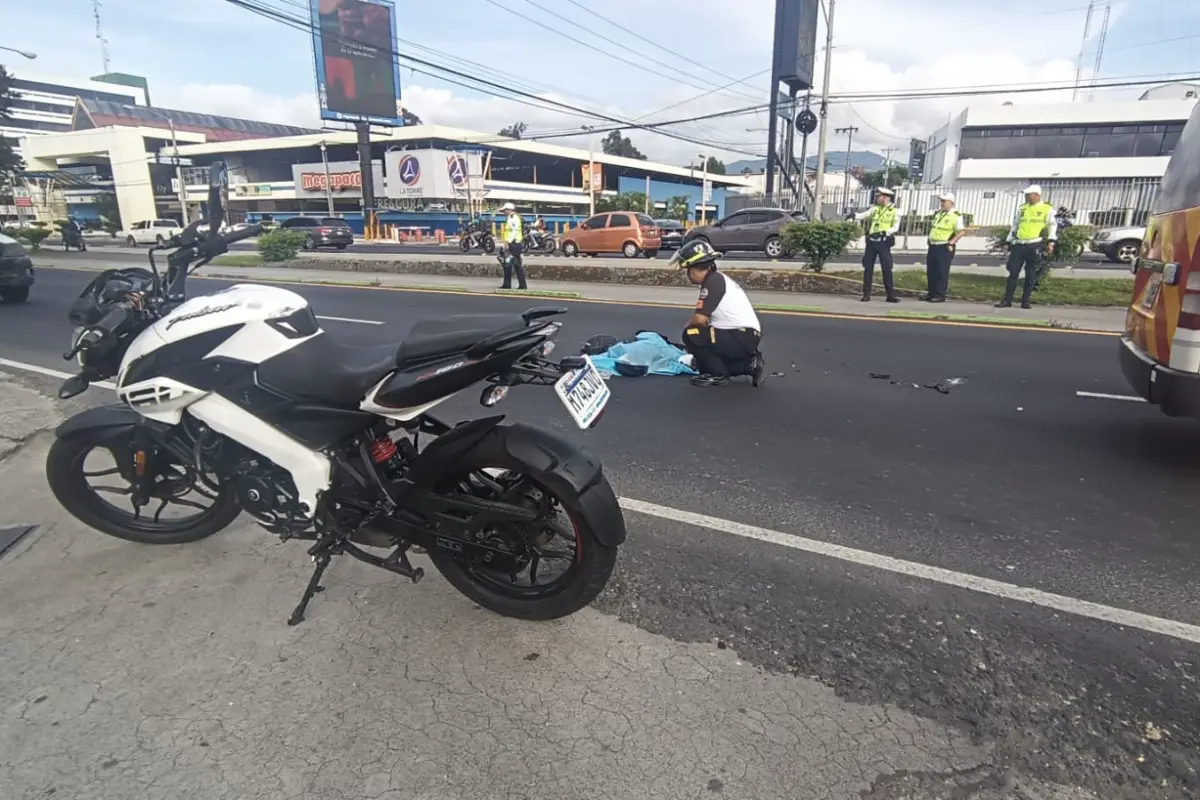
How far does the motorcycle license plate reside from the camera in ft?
8.02

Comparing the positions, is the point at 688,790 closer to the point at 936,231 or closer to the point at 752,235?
the point at 936,231

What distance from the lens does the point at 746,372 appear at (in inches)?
259

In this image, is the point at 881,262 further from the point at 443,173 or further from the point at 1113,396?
the point at 443,173

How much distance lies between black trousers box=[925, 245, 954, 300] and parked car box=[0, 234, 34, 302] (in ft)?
51.9

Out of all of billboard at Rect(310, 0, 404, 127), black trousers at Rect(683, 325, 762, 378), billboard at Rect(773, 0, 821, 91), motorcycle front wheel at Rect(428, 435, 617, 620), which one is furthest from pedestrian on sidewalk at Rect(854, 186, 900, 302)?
billboard at Rect(310, 0, 404, 127)

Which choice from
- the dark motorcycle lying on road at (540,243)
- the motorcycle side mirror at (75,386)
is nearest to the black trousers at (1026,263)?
the motorcycle side mirror at (75,386)

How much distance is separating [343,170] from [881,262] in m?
53.5

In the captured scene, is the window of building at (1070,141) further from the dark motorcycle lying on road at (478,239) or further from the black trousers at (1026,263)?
the black trousers at (1026,263)

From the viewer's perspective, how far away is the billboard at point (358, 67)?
1732 inches

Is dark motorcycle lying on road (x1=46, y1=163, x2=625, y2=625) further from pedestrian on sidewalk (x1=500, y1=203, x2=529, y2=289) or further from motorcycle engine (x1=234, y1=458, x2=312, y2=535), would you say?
pedestrian on sidewalk (x1=500, y1=203, x2=529, y2=289)

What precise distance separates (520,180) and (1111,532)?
7657 cm

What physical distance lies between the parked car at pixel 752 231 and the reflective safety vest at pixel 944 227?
957cm

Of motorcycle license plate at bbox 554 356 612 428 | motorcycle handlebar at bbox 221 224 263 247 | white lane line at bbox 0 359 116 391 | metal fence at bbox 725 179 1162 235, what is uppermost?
metal fence at bbox 725 179 1162 235

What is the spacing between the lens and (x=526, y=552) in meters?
2.71
